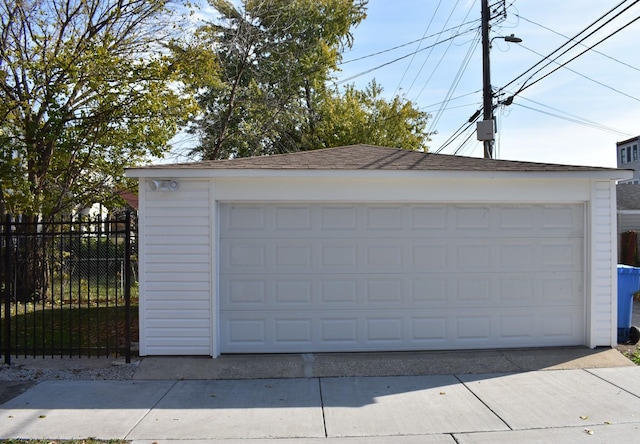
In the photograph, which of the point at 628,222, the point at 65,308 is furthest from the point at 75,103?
the point at 628,222

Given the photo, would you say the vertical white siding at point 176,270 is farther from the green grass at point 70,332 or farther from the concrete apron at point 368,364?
the green grass at point 70,332

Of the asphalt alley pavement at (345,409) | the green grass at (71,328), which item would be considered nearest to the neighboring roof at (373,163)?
the green grass at (71,328)

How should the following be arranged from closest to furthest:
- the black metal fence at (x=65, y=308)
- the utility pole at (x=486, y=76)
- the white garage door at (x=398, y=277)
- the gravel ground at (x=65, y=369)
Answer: the gravel ground at (x=65, y=369), the black metal fence at (x=65, y=308), the white garage door at (x=398, y=277), the utility pole at (x=486, y=76)

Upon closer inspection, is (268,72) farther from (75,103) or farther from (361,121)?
(75,103)

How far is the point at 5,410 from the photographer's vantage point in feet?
18.4

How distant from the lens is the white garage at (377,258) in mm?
7422

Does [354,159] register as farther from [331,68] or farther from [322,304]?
[331,68]

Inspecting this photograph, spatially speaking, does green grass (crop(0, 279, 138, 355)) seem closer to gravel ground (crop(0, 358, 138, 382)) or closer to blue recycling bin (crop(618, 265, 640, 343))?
gravel ground (crop(0, 358, 138, 382))

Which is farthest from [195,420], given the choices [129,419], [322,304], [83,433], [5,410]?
[322,304]

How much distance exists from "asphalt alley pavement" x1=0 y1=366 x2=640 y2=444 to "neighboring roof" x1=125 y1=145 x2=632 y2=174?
8.98 feet

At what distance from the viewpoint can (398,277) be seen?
25.2 feet

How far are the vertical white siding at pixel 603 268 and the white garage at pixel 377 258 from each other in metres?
0.02

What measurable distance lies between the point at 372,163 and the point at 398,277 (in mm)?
1665

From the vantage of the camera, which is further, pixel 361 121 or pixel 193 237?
pixel 361 121
